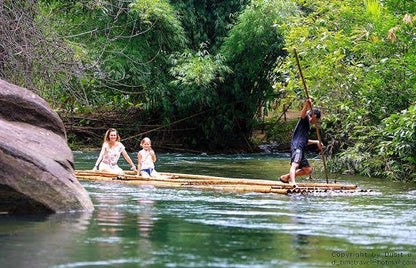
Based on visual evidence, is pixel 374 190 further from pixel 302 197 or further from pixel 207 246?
pixel 207 246

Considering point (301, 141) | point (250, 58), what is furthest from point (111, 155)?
point (250, 58)

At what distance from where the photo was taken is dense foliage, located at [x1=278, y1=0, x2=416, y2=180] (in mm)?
15508

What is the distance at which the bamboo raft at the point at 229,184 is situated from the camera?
41.0 ft

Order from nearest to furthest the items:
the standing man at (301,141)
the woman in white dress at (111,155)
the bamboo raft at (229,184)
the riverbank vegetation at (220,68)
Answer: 1. the bamboo raft at (229,184)
2. the standing man at (301,141)
3. the riverbank vegetation at (220,68)
4. the woman in white dress at (111,155)

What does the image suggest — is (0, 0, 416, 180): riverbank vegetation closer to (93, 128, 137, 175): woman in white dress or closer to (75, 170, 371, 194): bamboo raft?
(93, 128, 137, 175): woman in white dress

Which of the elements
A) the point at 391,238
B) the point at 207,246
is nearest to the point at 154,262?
the point at 207,246

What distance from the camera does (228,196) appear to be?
1223cm

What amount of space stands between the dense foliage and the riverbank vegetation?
31mm

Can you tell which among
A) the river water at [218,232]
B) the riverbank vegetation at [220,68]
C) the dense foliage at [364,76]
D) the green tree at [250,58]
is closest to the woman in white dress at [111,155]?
the riverbank vegetation at [220,68]

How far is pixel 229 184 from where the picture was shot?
44.0 feet

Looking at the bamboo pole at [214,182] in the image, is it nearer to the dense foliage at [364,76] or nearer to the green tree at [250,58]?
the dense foliage at [364,76]

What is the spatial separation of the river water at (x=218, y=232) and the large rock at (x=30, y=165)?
240 mm

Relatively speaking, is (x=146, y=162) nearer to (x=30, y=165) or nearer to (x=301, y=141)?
(x=301, y=141)

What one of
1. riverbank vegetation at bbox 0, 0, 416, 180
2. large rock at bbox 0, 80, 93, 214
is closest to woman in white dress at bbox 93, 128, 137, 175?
riverbank vegetation at bbox 0, 0, 416, 180
